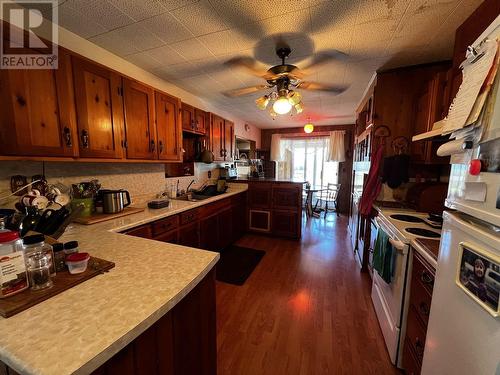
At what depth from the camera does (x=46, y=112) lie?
1.33 metres

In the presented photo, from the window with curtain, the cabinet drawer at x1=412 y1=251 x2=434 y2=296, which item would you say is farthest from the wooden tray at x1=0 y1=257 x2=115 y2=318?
the window with curtain

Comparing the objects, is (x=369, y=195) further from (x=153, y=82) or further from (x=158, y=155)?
(x=153, y=82)

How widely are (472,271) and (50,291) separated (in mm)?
1375

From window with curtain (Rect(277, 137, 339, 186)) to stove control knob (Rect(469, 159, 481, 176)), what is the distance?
5.20 metres

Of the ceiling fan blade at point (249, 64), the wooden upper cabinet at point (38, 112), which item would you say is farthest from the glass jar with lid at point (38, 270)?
the ceiling fan blade at point (249, 64)

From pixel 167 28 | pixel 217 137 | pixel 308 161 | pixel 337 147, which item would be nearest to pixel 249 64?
pixel 167 28

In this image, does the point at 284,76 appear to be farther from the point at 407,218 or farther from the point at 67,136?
the point at 67,136

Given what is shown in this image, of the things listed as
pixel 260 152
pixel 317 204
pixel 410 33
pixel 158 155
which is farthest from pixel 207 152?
pixel 317 204

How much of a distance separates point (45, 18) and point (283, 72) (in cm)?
189

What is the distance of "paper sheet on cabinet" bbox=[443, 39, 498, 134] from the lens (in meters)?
0.63

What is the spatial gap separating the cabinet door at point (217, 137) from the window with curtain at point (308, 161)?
293cm

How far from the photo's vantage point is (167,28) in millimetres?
1622

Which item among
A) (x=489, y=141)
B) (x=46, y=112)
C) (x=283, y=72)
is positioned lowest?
(x=489, y=141)

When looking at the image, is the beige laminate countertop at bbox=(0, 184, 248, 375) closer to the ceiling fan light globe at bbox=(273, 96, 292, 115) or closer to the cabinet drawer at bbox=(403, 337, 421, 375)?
→ the cabinet drawer at bbox=(403, 337, 421, 375)
